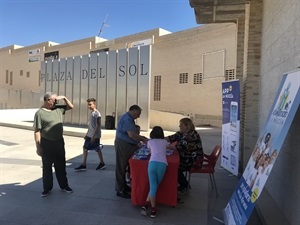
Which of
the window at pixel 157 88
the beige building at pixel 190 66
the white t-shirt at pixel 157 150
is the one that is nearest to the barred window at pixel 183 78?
the beige building at pixel 190 66

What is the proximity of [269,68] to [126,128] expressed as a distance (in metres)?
2.71

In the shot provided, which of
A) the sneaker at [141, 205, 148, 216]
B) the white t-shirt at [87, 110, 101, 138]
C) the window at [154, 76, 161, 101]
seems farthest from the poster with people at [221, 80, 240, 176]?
the window at [154, 76, 161, 101]

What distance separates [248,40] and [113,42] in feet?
87.4

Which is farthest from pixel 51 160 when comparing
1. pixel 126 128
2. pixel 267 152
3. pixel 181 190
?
pixel 267 152

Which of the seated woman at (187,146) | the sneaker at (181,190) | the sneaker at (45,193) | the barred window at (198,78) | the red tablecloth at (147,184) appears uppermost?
the barred window at (198,78)

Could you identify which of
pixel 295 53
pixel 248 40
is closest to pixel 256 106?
pixel 248 40

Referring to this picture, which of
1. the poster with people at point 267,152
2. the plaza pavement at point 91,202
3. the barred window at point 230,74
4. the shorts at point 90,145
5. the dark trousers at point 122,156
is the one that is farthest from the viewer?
the barred window at point 230,74

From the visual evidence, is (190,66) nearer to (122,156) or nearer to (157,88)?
(157,88)

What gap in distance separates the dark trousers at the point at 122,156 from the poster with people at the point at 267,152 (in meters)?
1.91

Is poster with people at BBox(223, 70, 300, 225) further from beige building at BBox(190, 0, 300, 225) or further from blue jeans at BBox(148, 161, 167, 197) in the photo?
blue jeans at BBox(148, 161, 167, 197)

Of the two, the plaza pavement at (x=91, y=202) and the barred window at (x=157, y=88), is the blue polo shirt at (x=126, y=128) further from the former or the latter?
the barred window at (x=157, y=88)

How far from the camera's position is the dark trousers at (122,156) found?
200 inches

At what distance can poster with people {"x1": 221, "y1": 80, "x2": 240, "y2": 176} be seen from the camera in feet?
21.4

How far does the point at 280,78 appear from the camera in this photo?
443 centimetres
